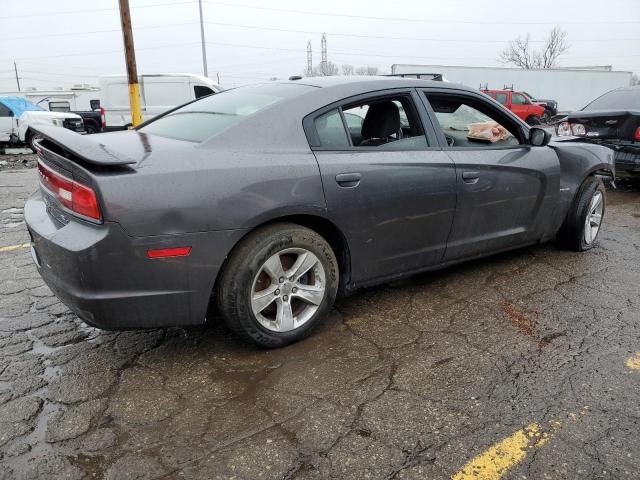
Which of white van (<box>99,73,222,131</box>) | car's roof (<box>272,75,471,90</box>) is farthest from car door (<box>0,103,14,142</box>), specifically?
car's roof (<box>272,75,471,90</box>)

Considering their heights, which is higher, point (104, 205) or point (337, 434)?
point (104, 205)

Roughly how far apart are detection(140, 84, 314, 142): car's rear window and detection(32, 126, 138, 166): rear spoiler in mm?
481

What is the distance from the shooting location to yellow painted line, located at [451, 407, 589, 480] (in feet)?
6.40

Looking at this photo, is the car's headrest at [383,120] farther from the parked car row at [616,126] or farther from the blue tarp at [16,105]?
the blue tarp at [16,105]

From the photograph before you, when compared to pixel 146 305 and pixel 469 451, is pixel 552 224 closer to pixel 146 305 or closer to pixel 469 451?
pixel 469 451

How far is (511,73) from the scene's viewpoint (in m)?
30.2

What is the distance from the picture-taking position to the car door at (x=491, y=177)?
343cm

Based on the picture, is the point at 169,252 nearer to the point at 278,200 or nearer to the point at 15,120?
the point at 278,200

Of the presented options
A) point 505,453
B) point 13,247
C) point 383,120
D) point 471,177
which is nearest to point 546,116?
point 471,177

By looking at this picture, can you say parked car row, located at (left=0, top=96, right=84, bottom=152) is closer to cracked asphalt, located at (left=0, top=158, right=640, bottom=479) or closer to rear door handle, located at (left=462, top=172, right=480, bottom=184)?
cracked asphalt, located at (left=0, top=158, right=640, bottom=479)

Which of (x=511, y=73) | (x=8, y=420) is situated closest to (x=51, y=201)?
(x=8, y=420)

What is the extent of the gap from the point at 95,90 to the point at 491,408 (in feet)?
112

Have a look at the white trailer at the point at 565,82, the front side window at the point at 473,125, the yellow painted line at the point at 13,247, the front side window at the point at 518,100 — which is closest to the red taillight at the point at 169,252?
the front side window at the point at 473,125

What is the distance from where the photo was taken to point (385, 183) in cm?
300
